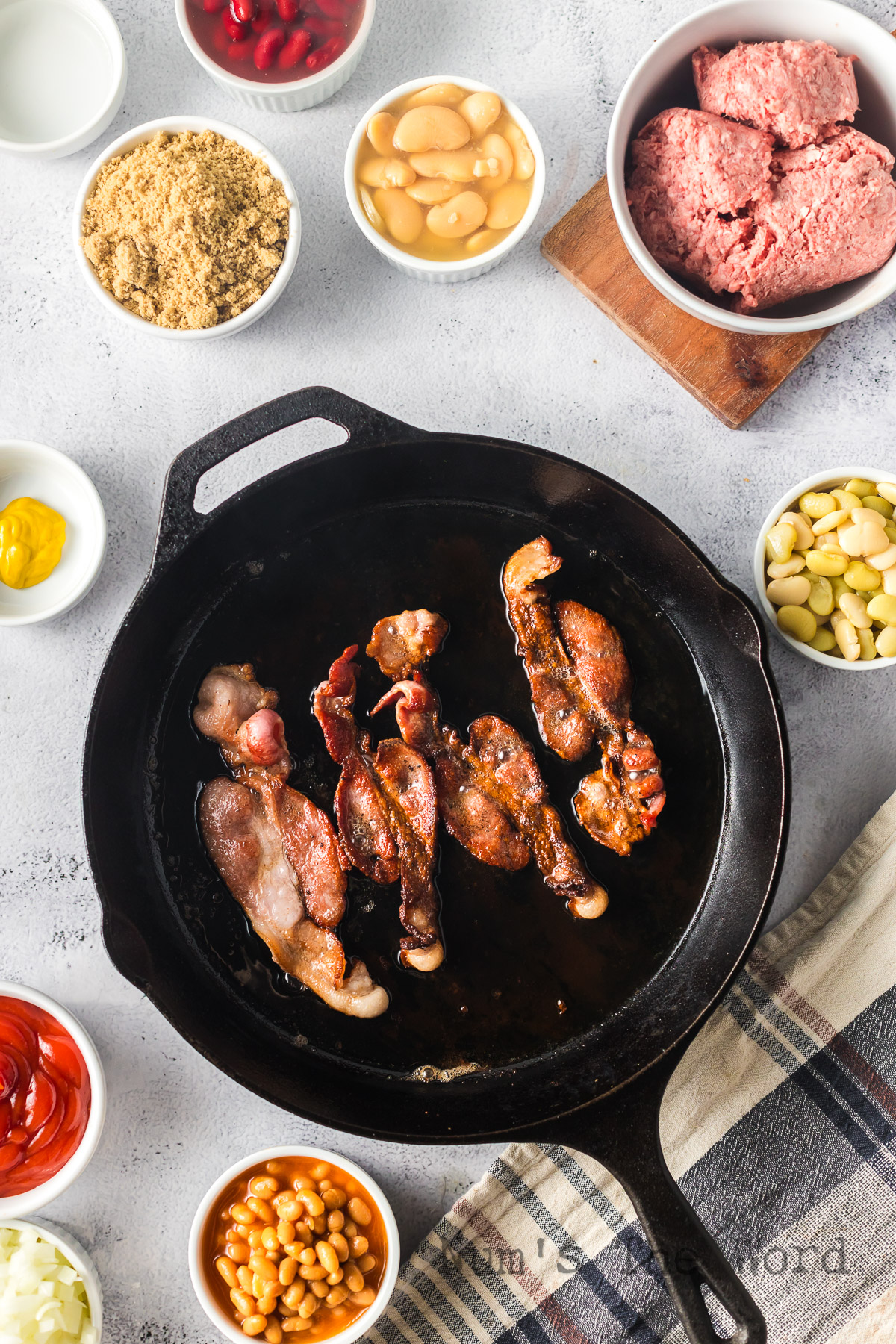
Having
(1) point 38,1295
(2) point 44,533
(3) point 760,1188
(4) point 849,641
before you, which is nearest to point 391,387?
(2) point 44,533

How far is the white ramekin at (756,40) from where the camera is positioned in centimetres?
181

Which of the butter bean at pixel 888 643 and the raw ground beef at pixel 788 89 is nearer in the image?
the raw ground beef at pixel 788 89

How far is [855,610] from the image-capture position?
6.64ft

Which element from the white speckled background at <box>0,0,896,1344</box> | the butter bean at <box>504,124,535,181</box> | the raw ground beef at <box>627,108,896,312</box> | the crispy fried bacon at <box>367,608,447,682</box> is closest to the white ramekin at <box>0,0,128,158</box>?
the white speckled background at <box>0,0,896,1344</box>

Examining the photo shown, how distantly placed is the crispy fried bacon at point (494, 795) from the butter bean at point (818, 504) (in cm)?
84

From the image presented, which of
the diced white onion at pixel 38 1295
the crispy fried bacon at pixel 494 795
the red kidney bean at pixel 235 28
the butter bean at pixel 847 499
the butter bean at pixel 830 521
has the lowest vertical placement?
the diced white onion at pixel 38 1295

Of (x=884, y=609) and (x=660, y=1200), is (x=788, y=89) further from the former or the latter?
(x=660, y=1200)

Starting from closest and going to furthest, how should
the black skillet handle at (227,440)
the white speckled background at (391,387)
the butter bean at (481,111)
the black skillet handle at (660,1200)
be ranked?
the black skillet handle at (660,1200) < the black skillet handle at (227,440) < the butter bean at (481,111) < the white speckled background at (391,387)

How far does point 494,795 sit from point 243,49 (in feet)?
5.88

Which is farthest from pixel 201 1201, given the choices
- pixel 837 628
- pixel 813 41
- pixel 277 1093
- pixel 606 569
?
pixel 813 41

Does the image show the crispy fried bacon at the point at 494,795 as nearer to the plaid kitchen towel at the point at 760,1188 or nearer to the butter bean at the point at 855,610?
the plaid kitchen towel at the point at 760,1188

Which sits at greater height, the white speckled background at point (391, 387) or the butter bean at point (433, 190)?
the butter bean at point (433, 190)

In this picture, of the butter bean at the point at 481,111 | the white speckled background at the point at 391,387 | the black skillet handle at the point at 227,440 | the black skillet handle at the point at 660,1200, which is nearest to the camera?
the black skillet handle at the point at 660,1200

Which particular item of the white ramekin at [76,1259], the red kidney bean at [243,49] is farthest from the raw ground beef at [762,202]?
the white ramekin at [76,1259]
